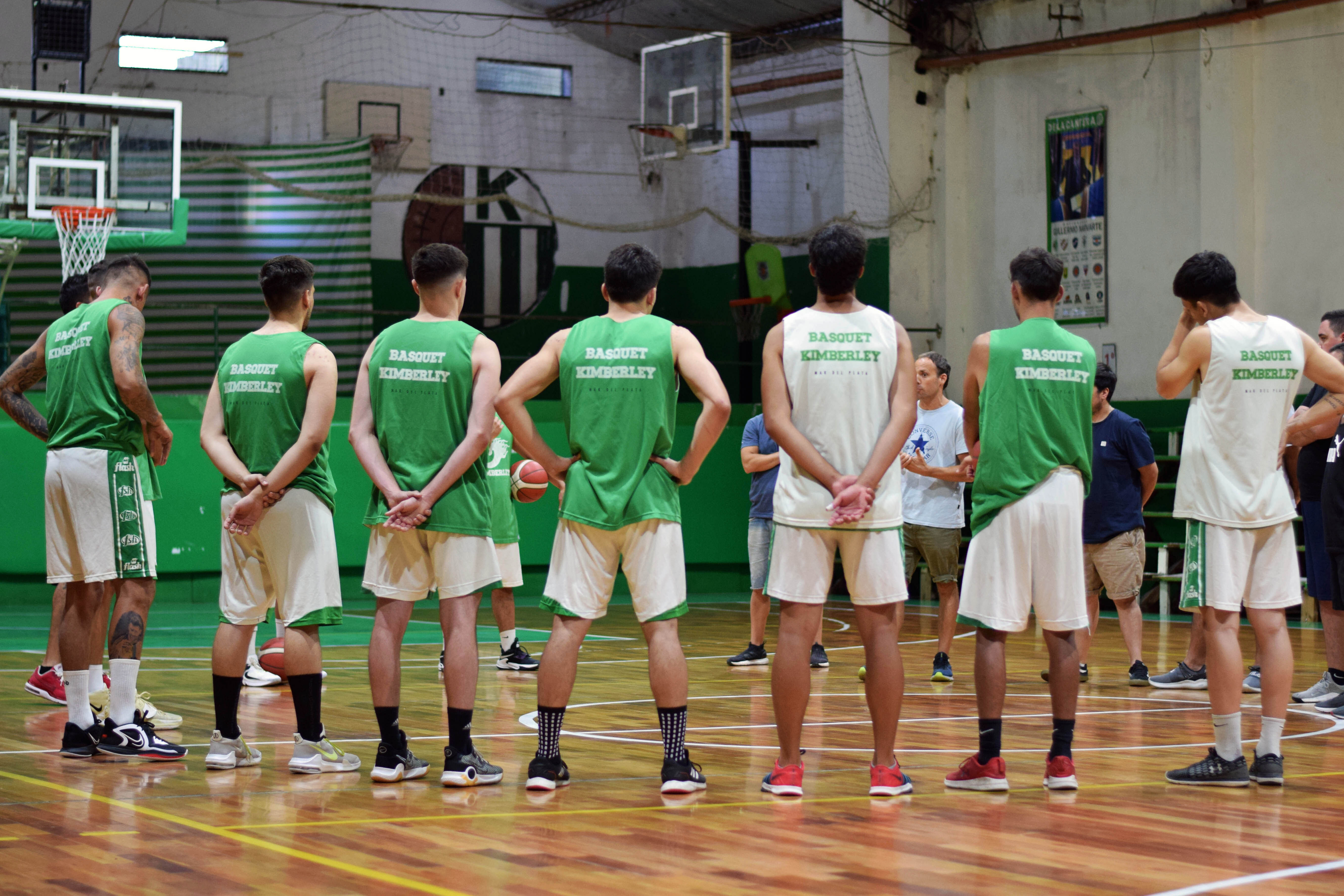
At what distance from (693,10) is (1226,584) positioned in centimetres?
1516

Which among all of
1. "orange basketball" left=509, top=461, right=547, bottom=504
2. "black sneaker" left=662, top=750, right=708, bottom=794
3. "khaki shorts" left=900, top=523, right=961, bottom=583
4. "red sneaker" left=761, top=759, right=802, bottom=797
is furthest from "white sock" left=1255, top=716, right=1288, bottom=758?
"orange basketball" left=509, top=461, right=547, bottom=504

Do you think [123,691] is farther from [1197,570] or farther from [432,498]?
[1197,570]

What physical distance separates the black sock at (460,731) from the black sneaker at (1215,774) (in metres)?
2.51

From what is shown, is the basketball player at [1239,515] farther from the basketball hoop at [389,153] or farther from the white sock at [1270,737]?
the basketball hoop at [389,153]

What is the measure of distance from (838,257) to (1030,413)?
33.9 inches

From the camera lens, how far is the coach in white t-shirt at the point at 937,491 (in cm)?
866

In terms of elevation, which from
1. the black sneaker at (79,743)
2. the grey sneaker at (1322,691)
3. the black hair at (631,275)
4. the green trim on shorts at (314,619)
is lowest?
the grey sneaker at (1322,691)

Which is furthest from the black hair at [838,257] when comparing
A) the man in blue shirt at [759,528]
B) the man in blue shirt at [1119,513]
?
the man in blue shirt at [759,528]

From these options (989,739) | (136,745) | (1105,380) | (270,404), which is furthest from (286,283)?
(1105,380)

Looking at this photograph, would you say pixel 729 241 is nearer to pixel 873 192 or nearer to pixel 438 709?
pixel 873 192

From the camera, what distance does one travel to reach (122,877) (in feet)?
13.1

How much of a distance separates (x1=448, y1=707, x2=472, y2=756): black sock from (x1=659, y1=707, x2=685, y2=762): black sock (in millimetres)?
678

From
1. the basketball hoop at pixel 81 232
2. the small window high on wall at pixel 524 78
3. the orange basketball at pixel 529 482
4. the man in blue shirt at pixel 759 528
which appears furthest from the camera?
the small window high on wall at pixel 524 78

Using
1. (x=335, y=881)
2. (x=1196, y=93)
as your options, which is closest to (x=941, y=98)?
(x=1196, y=93)
